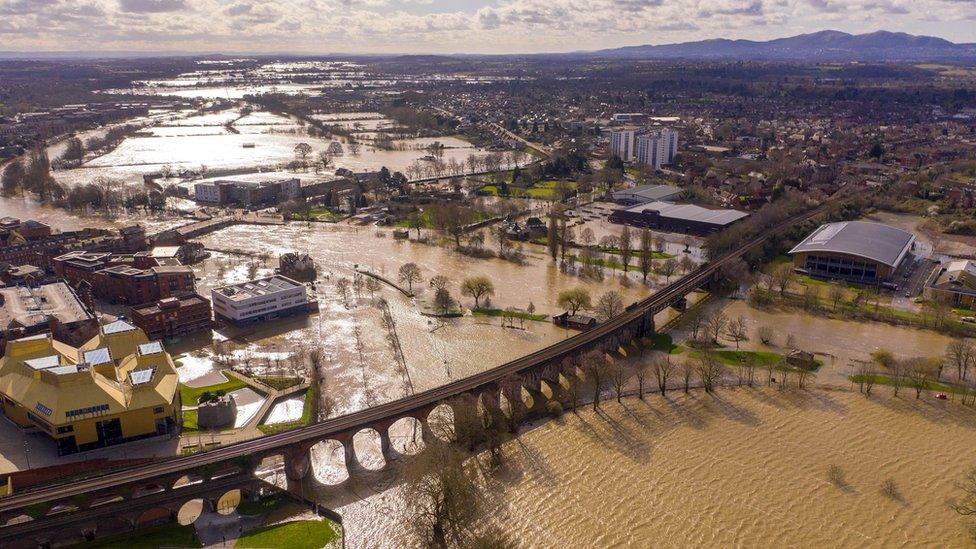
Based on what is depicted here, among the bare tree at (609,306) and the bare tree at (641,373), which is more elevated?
the bare tree at (609,306)

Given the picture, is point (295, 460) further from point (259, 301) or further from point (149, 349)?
point (259, 301)

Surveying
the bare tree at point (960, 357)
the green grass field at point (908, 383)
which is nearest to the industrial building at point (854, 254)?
the bare tree at point (960, 357)

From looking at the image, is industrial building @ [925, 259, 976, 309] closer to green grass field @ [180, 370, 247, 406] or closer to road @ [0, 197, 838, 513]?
road @ [0, 197, 838, 513]

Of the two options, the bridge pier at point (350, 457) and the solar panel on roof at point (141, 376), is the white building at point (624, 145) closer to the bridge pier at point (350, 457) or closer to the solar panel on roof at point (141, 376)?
the bridge pier at point (350, 457)

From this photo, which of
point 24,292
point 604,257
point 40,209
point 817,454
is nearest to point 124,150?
point 40,209

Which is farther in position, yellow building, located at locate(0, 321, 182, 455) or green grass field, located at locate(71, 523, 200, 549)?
yellow building, located at locate(0, 321, 182, 455)

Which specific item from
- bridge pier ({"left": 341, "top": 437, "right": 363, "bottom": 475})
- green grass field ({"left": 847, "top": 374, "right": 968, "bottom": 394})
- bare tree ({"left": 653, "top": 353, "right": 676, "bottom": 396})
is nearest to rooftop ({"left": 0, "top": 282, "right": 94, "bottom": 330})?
bridge pier ({"left": 341, "top": 437, "right": 363, "bottom": 475})
